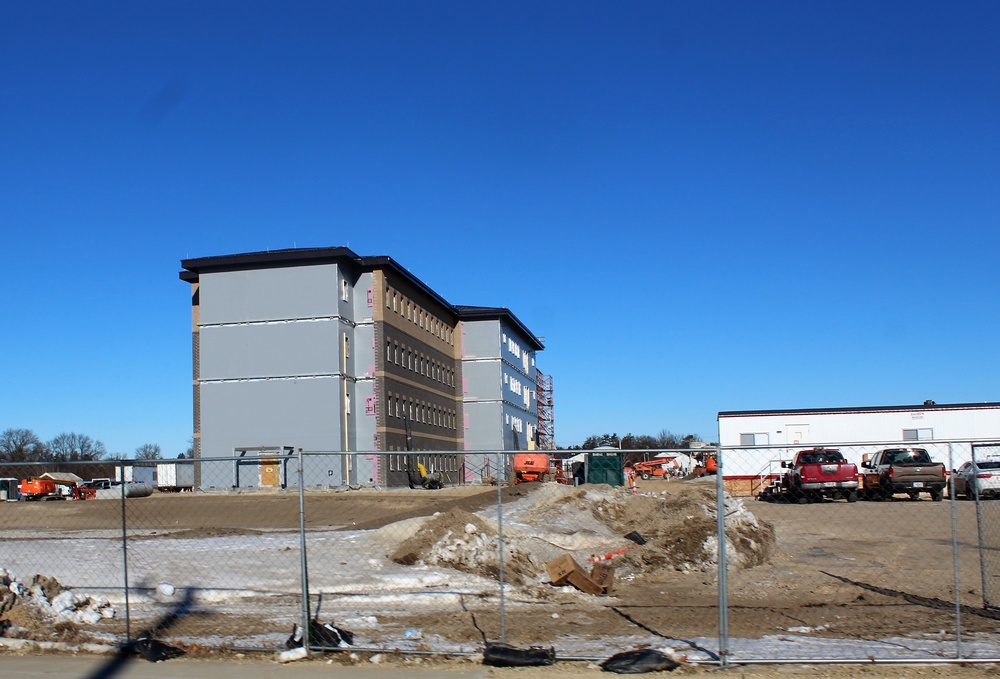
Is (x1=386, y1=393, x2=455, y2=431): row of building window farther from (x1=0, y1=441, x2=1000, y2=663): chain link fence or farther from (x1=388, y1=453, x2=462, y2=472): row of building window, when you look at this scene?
(x1=0, y1=441, x2=1000, y2=663): chain link fence

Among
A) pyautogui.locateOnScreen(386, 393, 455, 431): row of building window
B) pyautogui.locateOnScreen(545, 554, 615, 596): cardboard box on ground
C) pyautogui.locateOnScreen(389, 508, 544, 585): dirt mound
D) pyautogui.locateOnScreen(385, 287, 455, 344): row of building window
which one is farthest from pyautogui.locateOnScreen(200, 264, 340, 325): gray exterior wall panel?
pyautogui.locateOnScreen(545, 554, 615, 596): cardboard box on ground

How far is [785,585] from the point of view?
15289 mm

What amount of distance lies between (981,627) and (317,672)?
299 inches

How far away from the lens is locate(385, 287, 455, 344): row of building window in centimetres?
6594

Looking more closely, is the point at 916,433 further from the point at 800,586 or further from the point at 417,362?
the point at 800,586

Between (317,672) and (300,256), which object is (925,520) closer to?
(317,672)

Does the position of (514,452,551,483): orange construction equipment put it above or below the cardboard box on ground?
below

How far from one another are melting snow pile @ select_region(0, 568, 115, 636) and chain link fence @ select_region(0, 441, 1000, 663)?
3cm

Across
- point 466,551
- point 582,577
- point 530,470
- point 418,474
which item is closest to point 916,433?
point 530,470

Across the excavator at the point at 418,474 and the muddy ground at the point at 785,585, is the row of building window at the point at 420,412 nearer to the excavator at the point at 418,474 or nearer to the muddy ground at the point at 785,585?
the excavator at the point at 418,474

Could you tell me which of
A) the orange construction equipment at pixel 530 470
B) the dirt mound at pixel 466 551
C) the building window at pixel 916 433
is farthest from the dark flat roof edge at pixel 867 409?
the dirt mound at pixel 466 551

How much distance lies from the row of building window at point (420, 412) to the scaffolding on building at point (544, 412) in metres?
28.2

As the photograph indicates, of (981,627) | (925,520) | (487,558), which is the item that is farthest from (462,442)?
Answer: (981,627)

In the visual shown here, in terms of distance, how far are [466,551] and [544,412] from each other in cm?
10023
